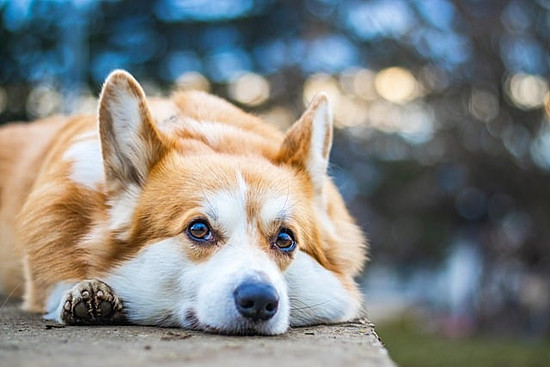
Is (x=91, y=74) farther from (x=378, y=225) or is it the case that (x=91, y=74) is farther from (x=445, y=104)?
(x=378, y=225)

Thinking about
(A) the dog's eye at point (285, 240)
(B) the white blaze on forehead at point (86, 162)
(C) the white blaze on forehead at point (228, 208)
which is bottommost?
(A) the dog's eye at point (285, 240)

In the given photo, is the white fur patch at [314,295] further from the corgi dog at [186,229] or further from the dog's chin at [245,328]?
the dog's chin at [245,328]

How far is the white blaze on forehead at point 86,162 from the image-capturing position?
14.6ft

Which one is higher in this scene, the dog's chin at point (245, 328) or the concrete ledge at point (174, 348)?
the dog's chin at point (245, 328)

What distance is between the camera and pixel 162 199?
4.07 m

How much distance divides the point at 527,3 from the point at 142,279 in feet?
47.4

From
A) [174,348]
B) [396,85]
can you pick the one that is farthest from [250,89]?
[174,348]

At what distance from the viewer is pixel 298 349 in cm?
319

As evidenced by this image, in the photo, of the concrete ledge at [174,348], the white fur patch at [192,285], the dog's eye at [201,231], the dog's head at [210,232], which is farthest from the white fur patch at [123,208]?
the concrete ledge at [174,348]

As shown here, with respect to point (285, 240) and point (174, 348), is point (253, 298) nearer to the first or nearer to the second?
point (174, 348)

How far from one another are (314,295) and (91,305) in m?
1.13

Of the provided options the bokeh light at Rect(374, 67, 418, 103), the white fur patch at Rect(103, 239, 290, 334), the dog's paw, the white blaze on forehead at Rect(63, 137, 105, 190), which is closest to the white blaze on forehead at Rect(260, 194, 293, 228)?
the white fur patch at Rect(103, 239, 290, 334)

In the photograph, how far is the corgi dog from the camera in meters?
3.81

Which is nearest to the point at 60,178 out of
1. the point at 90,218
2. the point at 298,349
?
the point at 90,218
